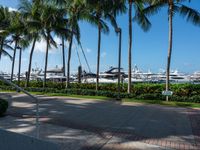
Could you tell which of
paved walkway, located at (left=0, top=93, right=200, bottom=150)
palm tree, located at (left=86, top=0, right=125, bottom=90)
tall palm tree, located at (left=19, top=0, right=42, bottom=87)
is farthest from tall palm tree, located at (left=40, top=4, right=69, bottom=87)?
paved walkway, located at (left=0, top=93, right=200, bottom=150)

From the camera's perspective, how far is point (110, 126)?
9.82 m

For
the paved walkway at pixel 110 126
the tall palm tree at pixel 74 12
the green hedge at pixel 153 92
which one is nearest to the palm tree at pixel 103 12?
the tall palm tree at pixel 74 12

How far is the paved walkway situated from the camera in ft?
24.9

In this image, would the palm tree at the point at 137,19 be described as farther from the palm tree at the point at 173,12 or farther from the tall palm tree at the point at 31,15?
the tall palm tree at the point at 31,15

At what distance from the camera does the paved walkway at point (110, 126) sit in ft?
24.9

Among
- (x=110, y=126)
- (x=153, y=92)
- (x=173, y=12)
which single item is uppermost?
(x=173, y=12)

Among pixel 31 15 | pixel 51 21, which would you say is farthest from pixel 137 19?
pixel 31 15

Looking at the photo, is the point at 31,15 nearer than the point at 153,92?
No

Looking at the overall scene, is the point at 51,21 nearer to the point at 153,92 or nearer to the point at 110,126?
the point at 153,92

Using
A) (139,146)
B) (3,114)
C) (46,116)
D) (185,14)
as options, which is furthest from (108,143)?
(185,14)

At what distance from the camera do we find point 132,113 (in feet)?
41.7

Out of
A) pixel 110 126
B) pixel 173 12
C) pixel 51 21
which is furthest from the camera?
pixel 51 21

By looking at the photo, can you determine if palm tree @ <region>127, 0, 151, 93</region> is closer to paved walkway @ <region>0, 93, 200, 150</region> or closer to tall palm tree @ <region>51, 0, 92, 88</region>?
tall palm tree @ <region>51, 0, 92, 88</region>

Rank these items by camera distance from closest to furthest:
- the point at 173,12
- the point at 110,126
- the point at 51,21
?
the point at 110,126 < the point at 173,12 < the point at 51,21
